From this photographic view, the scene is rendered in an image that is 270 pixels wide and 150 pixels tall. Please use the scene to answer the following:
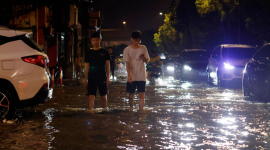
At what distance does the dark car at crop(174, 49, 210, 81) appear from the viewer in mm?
27062

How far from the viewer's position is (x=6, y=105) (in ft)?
31.0

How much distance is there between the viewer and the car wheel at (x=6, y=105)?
30.9 feet

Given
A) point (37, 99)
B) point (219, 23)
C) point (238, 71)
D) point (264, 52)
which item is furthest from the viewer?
point (219, 23)

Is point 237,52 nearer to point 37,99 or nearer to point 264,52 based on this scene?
point 264,52

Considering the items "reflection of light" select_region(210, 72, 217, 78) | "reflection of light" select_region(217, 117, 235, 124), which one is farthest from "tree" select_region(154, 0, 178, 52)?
"reflection of light" select_region(217, 117, 235, 124)

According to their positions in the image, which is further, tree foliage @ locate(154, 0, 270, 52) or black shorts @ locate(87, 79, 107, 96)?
tree foliage @ locate(154, 0, 270, 52)

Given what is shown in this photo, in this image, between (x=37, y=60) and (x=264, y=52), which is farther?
(x=264, y=52)

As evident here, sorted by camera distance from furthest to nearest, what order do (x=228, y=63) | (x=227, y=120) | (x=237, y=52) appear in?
(x=237, y=52) → (x=228, y=63) → (x=227, y=120)

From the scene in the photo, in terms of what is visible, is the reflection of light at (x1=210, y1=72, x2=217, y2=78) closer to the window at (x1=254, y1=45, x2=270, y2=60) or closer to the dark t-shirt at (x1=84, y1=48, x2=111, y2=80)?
the window at (x1=254, y1=45, x2=270, y2=60)

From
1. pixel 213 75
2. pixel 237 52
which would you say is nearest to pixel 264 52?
pixel 237 52

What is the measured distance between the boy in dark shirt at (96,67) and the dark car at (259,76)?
543 cm

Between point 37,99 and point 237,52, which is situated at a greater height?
point 237,52

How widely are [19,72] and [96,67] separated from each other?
1.98m

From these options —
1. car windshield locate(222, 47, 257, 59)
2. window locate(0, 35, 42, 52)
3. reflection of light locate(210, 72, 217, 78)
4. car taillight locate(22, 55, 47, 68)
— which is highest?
car windshield locate(222, 47, 257, 59)
